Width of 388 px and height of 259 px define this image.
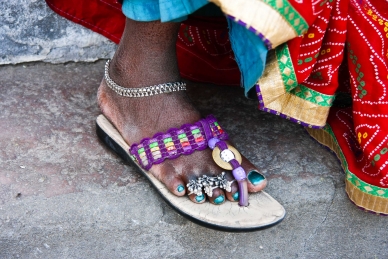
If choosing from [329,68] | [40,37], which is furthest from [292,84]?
[40,37]

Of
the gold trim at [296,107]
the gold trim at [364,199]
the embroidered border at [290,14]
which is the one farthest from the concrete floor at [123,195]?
the embroidered border at [290,14]

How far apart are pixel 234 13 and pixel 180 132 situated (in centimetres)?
38

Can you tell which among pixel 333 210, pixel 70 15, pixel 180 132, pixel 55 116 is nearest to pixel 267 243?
pixel 333 210

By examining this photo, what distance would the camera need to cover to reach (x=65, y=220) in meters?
1.19

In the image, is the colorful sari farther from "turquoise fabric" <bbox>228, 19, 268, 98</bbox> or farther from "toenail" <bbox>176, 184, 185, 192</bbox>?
"toenail" <bbox>176, 184, 185, 192</bbox>

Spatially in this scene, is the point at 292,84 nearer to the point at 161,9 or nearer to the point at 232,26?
the point at 232,26

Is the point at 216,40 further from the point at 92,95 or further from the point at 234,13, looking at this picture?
the point at 234,13

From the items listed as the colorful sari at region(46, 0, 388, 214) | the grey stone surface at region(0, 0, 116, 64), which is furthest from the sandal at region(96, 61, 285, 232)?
the grey stone surface at region(0, 0, 116, 64)

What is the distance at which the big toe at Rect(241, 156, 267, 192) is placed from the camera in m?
1.19

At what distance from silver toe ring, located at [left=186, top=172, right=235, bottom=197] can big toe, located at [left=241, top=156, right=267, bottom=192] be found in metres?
0.06

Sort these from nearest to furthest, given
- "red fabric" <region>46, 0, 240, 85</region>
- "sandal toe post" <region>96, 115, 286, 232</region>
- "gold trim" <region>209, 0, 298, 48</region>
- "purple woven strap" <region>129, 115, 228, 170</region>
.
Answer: "gold trim" <region>209, 0, 298, 48</region>, "sandal toe post" <region>96, 115, 286, 232</region>, "purple woven strap" <region>129, 115, 228, 170</region>, "red fabric" <region>46, 0, 240, 85</region>

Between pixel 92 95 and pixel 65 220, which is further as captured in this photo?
pixel 92 95

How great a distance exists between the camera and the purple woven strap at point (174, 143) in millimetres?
1226

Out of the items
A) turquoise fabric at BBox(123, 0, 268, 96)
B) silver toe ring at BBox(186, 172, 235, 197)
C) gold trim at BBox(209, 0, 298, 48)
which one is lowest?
silver toe ring at BBox(186, 172, 235, 197)
